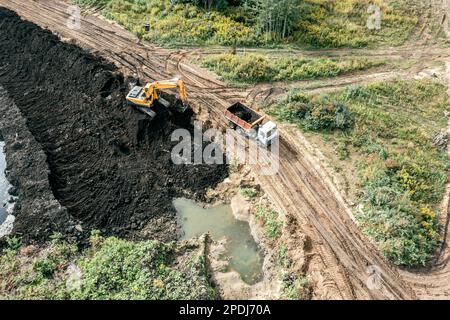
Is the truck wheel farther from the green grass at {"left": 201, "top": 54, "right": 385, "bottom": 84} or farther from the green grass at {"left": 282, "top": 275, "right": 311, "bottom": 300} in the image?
the green grass at {"left": 282, "top": 275, "right": 311, "bottom": 300}

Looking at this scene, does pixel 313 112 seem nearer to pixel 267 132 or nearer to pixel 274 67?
pixel 267 132

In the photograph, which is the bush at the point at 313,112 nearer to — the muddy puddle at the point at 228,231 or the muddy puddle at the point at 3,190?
the muddy puddle at the point at 228,231

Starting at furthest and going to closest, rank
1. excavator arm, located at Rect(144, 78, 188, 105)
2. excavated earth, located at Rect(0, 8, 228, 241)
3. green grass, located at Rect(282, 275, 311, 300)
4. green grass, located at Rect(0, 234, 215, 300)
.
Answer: excavator arm, located at Rect(144, 78, 188, 105) < excavated earth, located at Rect(0, 8, 228, 241) < green grass, located at Rect(282, 275, 311, 300) < green grass, located at Rect(0, 234, 215, 300)

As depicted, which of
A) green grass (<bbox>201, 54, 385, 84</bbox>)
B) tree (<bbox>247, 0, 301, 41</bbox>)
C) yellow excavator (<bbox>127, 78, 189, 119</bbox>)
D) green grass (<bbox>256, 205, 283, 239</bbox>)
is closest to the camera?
green grass (<bbox>256, 205, 283, 239</bbox>)

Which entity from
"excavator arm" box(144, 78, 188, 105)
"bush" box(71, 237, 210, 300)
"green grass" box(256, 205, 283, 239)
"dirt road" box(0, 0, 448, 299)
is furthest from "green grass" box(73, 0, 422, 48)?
"bush" box(71, 237, 210, 300)

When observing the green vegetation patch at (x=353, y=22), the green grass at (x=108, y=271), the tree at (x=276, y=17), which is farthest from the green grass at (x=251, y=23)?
the green grass at (x=108, y=271)

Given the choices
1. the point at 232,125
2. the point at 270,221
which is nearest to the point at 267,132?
the point at 232,125

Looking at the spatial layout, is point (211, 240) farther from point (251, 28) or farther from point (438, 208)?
point (251, 28)

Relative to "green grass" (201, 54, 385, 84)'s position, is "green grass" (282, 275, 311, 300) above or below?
below
